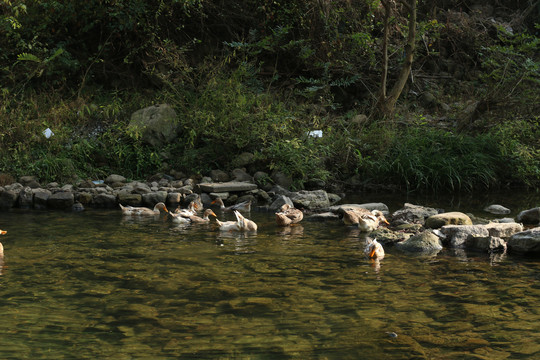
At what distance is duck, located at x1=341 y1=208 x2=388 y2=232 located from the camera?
828 centimetres

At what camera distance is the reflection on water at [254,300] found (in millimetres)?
4004

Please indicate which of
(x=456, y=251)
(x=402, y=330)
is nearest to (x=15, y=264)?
(x=402, y=330)

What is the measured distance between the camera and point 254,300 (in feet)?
16.4

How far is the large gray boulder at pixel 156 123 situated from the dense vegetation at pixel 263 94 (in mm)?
213

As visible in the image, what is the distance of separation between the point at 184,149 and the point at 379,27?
750 centimetres

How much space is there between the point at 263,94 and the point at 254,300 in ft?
30.8

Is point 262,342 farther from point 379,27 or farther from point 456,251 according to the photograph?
point 379,27

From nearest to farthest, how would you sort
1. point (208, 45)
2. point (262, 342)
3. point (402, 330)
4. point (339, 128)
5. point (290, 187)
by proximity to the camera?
point (262, 342)
point (402, 330)
point (290, 187)
point (339, 128)
point (208, 45)

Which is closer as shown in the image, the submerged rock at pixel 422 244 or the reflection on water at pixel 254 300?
the reflection on water at pixel 254 300

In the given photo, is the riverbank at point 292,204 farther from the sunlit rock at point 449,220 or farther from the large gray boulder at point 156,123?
the large gray boulder at point 156,123

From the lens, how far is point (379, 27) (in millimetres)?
17047

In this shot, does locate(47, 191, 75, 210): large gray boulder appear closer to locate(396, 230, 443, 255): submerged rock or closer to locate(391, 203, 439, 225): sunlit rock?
locate(391, 203, 439, 225): sunlit rock

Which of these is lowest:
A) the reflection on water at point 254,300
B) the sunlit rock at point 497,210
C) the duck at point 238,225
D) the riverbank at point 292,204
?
the reflection on water at point 254,300

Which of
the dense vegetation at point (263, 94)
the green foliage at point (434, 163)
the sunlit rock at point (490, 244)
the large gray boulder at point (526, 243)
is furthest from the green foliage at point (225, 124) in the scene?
the large gray boulder at point (526, 243)
